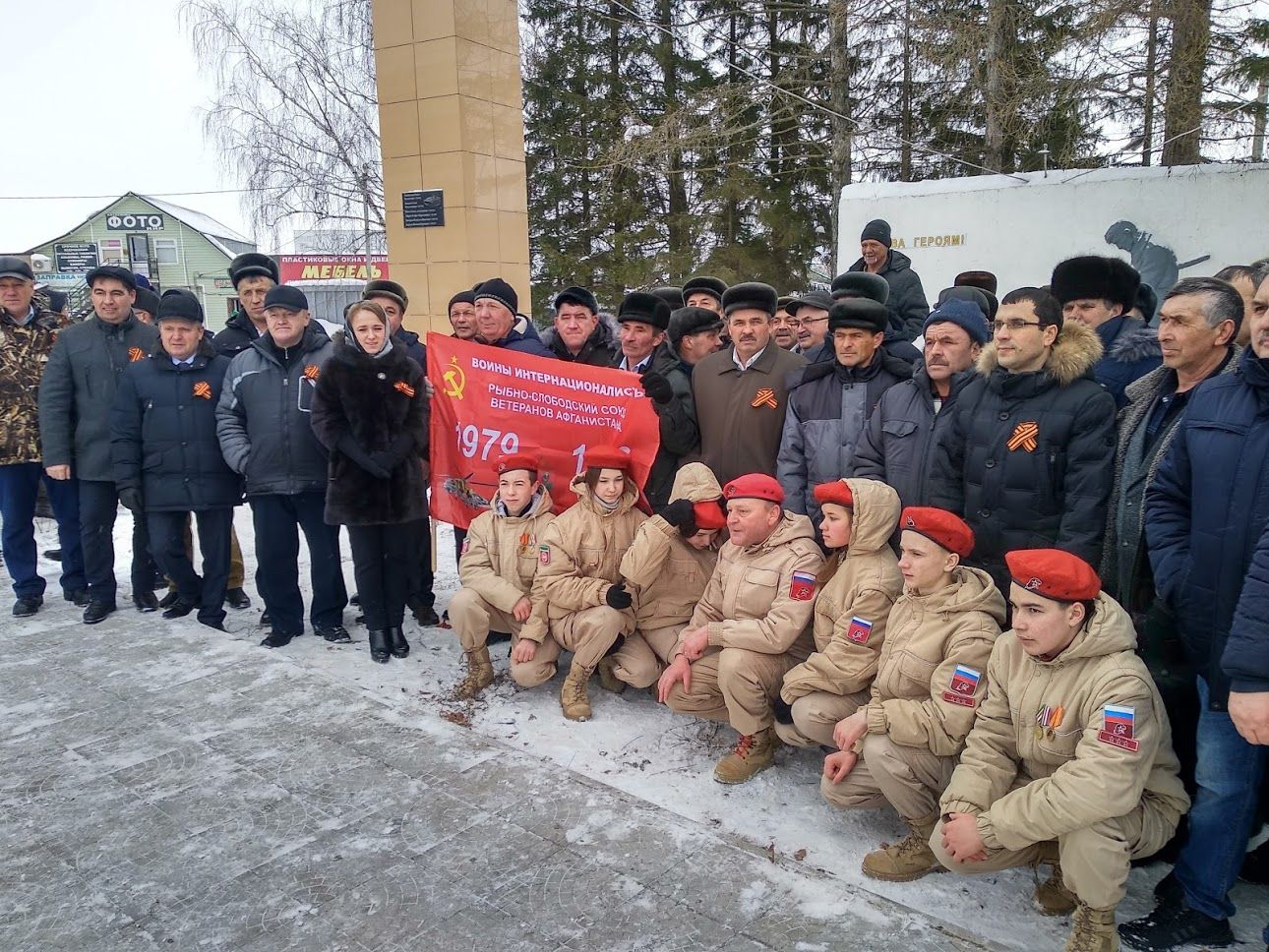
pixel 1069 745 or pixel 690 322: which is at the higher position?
pixel 690 322

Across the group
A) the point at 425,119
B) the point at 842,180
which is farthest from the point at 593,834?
the point at 842,180

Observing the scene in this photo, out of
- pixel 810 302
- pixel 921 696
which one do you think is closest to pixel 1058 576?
pixel 921 696

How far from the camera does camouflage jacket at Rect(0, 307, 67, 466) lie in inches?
228

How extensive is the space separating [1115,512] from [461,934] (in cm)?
260

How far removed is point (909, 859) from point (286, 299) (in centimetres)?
435

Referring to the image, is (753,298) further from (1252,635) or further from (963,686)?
(1252,635)

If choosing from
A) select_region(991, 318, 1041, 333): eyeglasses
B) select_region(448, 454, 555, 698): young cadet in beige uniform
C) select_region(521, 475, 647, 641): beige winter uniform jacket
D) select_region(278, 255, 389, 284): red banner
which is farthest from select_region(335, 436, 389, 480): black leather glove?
select_region(278, 255, 389, 284): red banner

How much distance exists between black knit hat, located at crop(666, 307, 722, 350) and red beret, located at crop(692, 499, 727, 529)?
1.37 metres

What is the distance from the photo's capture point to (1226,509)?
2445 millimetres

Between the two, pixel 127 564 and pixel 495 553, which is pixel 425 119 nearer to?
pixel 127 564

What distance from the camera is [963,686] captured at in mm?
→ 2904

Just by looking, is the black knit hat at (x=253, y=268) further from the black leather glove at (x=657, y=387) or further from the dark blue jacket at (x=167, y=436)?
the black leather glove at (x=657, y=387)

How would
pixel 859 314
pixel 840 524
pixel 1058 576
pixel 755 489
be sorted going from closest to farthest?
1. pixel 1058 576
2. pixel 840 524
3. pixel 755 489
4. pixel 859 314

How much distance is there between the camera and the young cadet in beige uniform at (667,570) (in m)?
4.05
